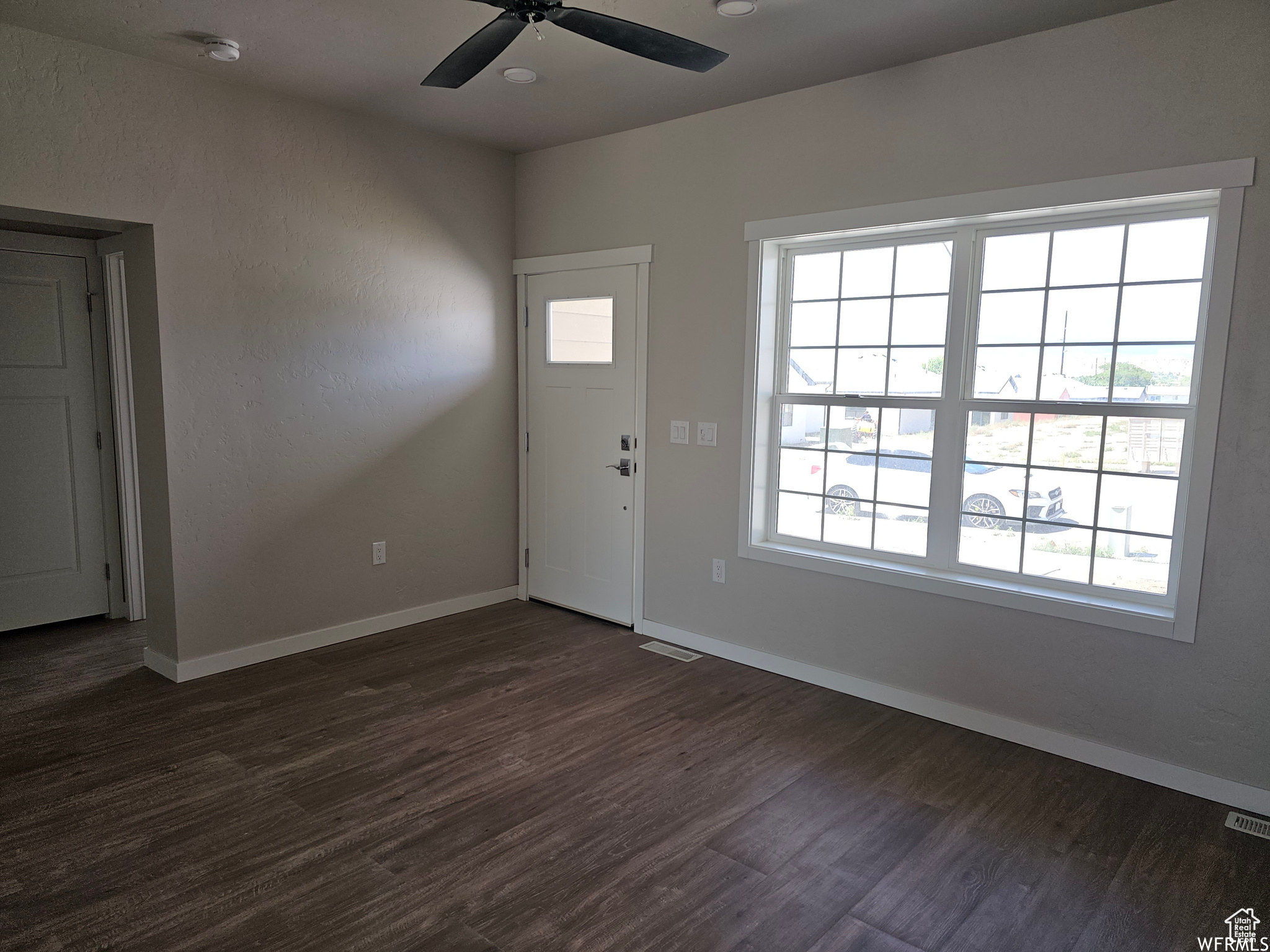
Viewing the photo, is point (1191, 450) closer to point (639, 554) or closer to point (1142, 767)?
point (1142, 767)

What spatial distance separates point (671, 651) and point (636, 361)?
1.61m

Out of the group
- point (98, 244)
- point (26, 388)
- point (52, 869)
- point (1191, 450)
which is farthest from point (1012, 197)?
point (26, 388)

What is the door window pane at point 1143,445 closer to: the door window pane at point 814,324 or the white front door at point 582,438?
the door window pane at point 814,324

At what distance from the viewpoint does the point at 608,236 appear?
436 cm

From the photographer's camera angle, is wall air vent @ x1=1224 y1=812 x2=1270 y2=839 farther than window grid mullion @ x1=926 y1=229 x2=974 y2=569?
No

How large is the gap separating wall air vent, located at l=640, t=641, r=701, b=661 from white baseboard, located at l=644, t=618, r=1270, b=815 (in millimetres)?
64

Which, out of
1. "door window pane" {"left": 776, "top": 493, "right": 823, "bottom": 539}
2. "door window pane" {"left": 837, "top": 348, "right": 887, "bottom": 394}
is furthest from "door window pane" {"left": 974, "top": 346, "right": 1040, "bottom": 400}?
"door window pane" {"left": 776, "top": 493, "right": 823, "bottom": 539}

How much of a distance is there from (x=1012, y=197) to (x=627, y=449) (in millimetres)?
2264

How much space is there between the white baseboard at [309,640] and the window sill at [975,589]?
186 centimetres

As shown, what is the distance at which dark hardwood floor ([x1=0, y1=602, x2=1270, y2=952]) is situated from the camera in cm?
207

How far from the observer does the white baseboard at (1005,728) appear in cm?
270

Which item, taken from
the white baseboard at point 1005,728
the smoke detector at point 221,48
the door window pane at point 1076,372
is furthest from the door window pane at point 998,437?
the smoke detector at point 221,48

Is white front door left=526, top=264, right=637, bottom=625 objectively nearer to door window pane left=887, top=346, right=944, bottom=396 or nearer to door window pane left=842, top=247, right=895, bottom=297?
door window pane left=842, top=247, right=895, bottom=297

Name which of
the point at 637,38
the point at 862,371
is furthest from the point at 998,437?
the point at 637,38
